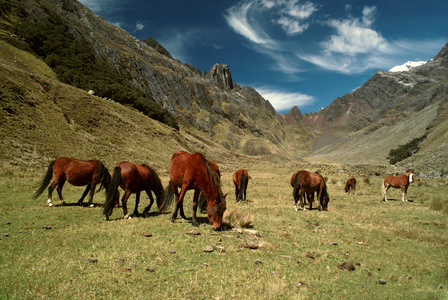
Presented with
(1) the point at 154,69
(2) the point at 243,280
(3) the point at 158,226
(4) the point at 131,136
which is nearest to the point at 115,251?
(3) the point at 158,226

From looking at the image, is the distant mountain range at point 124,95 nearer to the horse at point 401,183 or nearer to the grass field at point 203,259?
the horse at point 401,183

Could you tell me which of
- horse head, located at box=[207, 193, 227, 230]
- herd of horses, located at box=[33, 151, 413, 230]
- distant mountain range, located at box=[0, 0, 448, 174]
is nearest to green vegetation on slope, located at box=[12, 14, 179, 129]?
distant mountain range, located at box=[0, 0, 448, 174]

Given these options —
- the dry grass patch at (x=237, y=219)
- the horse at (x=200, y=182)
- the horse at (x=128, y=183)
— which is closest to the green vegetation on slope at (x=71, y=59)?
the horse at (x=128, y=183)

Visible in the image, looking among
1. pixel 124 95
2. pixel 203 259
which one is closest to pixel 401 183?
pixel 203 259

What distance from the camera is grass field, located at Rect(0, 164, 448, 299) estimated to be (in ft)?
14.5

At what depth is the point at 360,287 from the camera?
5691 mm

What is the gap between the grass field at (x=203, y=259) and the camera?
4.41 m

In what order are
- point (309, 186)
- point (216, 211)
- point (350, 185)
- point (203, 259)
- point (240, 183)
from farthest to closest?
1. point (350, 185)
2. point (240, 183)
3. point (309, 186)
4. point (216, 211)
5. point (203, 259)

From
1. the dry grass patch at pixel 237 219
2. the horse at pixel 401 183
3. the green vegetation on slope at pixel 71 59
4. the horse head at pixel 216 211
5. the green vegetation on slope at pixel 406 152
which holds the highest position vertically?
the green vegetation on slope at pixel 71 59

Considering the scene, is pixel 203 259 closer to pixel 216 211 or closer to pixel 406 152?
pixel 216 211

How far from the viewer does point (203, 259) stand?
597 centimetres

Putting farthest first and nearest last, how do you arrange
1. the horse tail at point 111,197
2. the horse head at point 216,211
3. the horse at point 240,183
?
the horse at point 240,183 → the horse tail at point 111,197 → the horse head at point 216,211

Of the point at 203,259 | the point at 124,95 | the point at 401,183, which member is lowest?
the point at 203,259

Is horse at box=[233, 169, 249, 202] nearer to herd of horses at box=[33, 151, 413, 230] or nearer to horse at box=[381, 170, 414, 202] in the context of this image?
herd of horses at box=[33, 151, 413, 230]
